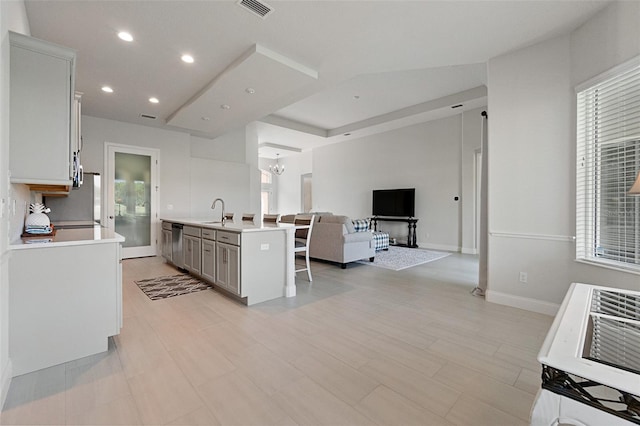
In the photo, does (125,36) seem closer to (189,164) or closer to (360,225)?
(189,164)

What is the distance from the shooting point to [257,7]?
2484mm

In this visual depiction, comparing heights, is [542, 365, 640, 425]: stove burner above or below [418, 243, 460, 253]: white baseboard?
above

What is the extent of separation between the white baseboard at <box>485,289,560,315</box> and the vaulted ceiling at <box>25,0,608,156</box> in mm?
2786

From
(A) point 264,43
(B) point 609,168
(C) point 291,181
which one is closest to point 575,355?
(B) point 609,168

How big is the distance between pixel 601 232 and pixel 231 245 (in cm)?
372

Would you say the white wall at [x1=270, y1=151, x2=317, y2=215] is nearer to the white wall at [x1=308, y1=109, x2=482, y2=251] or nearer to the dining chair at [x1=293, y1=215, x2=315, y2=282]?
the white wall at [x1=308, y1=109, x2=482, y2=251]

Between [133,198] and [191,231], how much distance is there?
2.71 m

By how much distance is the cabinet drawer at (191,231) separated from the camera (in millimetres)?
4122

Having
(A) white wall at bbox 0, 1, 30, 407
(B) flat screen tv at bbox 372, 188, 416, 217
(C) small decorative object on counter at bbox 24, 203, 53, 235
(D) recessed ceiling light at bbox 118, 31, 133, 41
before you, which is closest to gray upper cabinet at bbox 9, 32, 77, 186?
(A) white wall at bbox 0, 1, 30, 407

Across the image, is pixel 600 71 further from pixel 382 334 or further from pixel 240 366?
pixel 240 366

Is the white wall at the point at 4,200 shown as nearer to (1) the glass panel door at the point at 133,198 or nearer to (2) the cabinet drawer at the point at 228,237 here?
(2) the cabinet drawer at the point at 228,237

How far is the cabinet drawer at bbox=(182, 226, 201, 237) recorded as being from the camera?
13.5 ft

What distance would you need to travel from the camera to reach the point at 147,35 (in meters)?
2.91

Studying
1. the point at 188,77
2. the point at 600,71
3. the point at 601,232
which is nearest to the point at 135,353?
the point at 188,77
